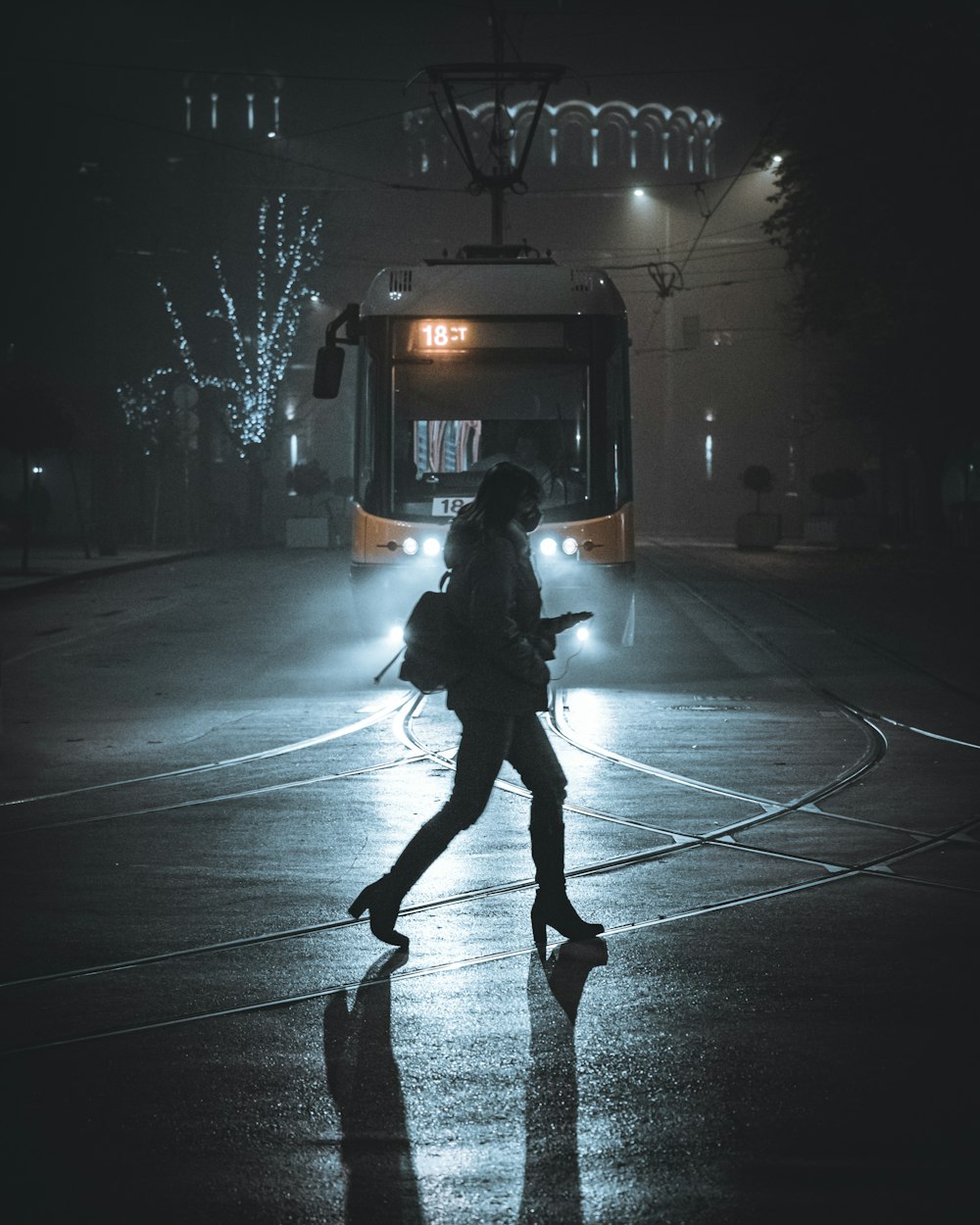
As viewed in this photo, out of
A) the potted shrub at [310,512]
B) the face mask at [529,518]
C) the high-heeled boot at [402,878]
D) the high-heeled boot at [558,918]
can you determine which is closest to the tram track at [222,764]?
the high-heeled boot at [402,878]

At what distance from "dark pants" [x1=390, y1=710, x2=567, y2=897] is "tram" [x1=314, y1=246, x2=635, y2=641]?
10023 mm

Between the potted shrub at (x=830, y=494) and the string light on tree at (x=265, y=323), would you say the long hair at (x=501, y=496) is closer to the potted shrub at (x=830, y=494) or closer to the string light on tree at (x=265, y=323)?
the potted shrub at (x=830, y=494)

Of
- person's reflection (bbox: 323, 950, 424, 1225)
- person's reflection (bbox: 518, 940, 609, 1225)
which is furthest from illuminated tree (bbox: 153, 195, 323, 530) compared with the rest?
person's reflection (bbox: 323, 950, 424, 1225)

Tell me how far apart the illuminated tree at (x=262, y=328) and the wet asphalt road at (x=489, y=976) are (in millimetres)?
42513

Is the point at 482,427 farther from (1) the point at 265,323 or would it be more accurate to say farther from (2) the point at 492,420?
(1) the point at 265,323

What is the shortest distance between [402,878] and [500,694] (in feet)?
2.37

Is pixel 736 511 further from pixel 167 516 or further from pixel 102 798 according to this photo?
pixel 102 798

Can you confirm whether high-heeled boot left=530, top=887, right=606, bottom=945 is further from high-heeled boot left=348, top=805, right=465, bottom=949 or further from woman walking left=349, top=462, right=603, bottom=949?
high-heeled boot left=348, top=805, right=465, bottom=949

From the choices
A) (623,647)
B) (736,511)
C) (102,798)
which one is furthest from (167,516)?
(102,798)

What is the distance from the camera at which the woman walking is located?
6.10 meters

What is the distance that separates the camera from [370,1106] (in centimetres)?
453

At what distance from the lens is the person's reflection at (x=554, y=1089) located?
387 centimetres

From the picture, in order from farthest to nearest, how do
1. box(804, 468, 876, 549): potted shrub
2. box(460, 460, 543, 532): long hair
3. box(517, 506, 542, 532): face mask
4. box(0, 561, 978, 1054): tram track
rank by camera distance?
box(804, 468, 876, 549): potted shrub → box(517, 506, 542, 532): face mask → box(460, 460, 543, 532): long hair → box(0, 561, 978, 1054): tram track

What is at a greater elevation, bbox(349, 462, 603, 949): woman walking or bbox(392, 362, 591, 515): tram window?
bbox(392, 362, 591, 515): tram window
